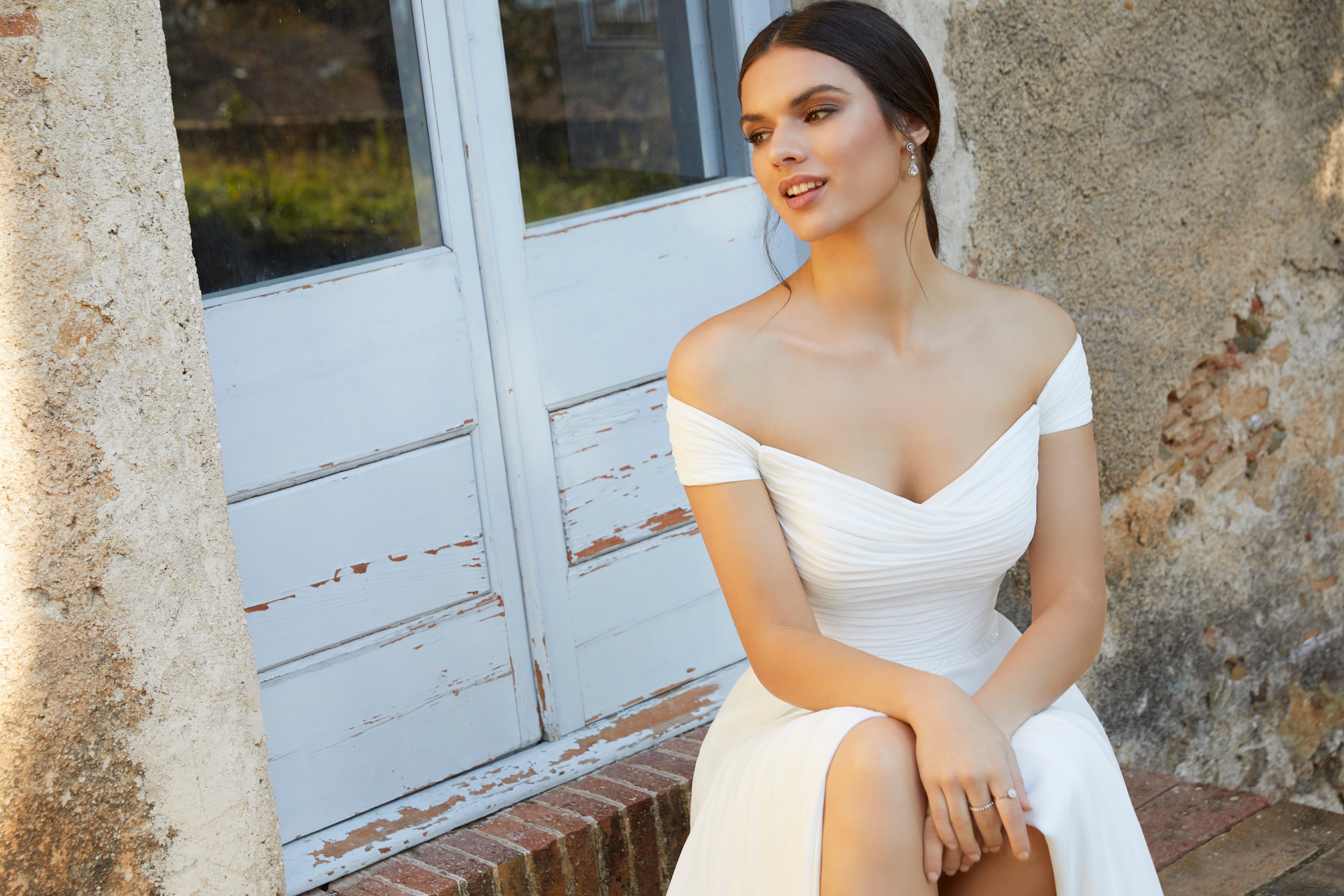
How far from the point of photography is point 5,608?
1.62m

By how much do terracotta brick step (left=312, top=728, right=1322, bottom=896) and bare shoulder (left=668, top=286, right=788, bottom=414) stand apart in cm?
91

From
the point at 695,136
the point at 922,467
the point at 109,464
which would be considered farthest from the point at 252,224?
the point at 922,467

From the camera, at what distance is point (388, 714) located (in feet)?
7.86

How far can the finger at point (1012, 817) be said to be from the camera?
151 cm

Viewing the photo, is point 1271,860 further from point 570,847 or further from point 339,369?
point 339,369

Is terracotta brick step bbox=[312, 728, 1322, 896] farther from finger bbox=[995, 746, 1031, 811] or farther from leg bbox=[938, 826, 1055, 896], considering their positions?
finger bbox=[995, 746, 1031, 811]

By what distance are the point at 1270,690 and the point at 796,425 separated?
104 inches

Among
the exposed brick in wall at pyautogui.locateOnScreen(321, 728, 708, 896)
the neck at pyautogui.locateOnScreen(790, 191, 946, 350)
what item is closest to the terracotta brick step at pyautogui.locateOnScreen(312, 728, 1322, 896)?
the exposed brick in wall at pyautogui.locateOnScreen(321, 728, 708, 896)

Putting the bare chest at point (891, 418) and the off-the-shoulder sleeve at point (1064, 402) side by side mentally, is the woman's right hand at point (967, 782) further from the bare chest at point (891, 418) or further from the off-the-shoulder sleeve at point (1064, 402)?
the off-the-shoulder sleeve at point (1064, 402)

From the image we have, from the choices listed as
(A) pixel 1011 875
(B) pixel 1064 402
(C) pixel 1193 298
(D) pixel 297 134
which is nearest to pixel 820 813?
(A) pixel 1011 875

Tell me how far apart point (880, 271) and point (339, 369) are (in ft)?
3.32

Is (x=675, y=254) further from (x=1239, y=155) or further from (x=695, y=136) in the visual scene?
(x=1239, y=155)

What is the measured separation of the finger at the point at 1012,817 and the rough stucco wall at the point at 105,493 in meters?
1.09

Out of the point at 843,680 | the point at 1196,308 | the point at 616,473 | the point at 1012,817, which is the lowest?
the point at 1012,817
